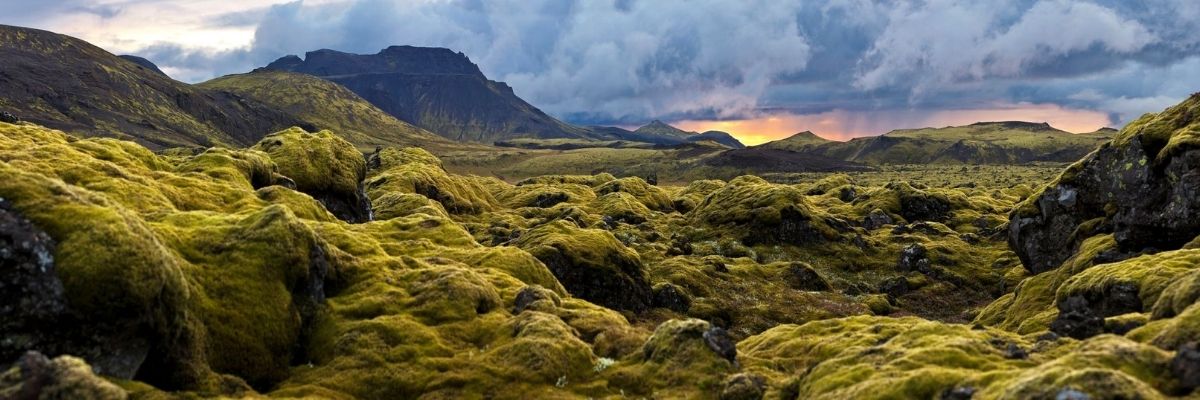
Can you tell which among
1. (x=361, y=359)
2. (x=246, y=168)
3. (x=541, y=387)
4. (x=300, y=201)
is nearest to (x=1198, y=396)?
(x=541, y=387)

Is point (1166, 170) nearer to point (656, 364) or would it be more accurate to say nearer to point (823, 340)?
point (823, 340)

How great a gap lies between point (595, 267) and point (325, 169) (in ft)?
93.3

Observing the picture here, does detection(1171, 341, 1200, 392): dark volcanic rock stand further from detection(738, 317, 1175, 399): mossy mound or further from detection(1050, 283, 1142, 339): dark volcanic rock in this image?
detection(1050, 283, 1142, 339): dark volcanic rock

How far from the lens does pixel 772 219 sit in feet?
349

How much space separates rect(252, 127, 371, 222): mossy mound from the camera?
221 feet

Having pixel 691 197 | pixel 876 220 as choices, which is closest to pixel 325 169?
pixel 876 220

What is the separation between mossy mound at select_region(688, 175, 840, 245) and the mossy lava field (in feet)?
96.3

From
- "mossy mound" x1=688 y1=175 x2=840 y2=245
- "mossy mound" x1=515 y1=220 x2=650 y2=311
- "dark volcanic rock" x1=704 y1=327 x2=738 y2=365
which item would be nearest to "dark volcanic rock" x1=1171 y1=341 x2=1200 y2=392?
"dark volcanic rock" x1=704 y1=327 x2=738 y2=365

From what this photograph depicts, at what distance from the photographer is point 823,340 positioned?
35438 millimetres

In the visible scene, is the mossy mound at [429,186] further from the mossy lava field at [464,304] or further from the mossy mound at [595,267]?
the mossy mound at [595,267]

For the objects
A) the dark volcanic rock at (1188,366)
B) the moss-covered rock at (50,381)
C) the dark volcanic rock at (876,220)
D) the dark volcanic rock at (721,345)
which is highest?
the moss-covered rock at (50,381)

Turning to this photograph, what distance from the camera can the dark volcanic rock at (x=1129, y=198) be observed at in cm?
5094

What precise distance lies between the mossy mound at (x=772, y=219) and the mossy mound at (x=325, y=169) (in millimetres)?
57595

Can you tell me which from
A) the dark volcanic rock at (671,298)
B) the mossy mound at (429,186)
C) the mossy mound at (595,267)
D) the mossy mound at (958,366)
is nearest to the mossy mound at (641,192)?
the mossy mound at (429,186)
